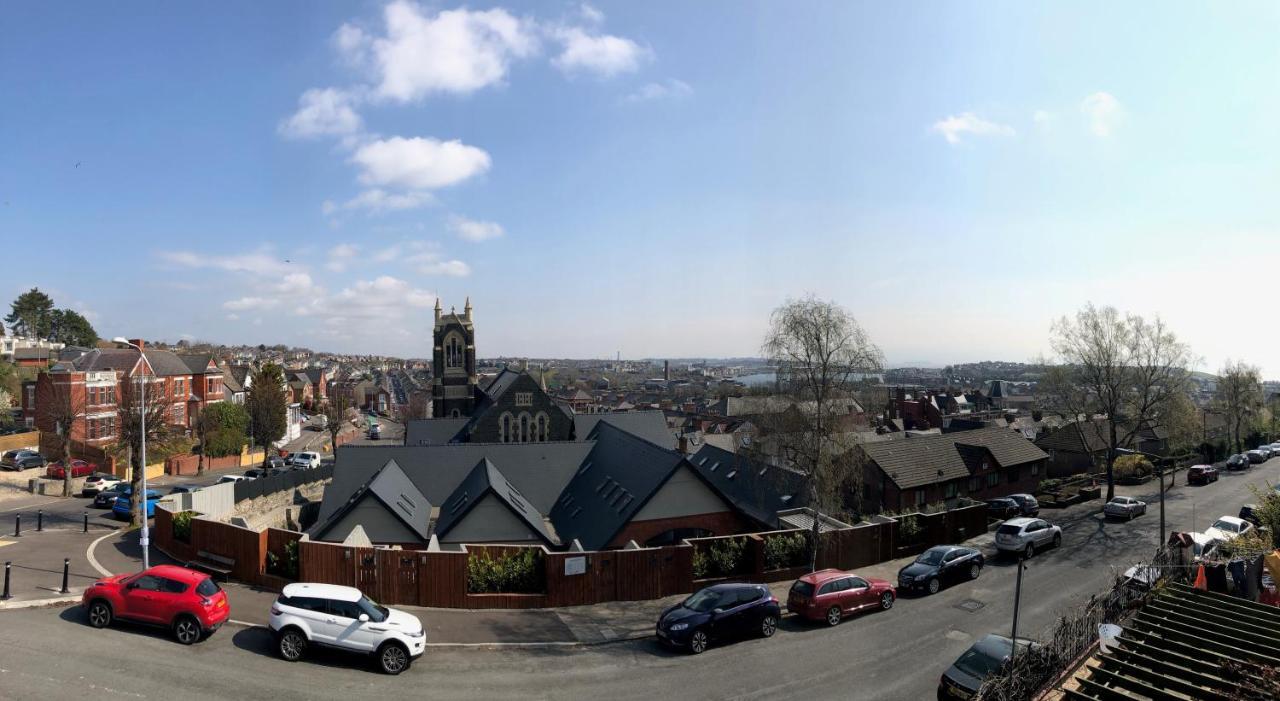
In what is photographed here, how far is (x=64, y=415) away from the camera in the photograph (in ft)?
139

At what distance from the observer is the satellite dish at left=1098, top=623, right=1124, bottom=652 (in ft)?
42.0

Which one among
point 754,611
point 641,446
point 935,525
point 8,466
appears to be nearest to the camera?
point 754,611

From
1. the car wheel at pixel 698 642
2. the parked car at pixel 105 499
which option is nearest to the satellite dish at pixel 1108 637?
the car wheel at pixel 698 642

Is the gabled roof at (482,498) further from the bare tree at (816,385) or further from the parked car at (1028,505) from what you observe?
the parked car at (1028,505)

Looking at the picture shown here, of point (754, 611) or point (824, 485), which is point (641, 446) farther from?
point (754, 611)

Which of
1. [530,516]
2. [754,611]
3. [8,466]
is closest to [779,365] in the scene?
[754,611]

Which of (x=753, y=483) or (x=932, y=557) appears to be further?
(x=753, y=483)

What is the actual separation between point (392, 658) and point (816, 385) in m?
16.7

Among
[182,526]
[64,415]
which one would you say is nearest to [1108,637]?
[182,526]

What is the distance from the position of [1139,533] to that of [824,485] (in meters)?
21.9

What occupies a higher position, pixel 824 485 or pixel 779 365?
pixel 779 365

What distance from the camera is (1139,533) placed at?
33688 mm

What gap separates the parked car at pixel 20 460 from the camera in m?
49.4

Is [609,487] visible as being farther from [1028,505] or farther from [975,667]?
[1028,505]
